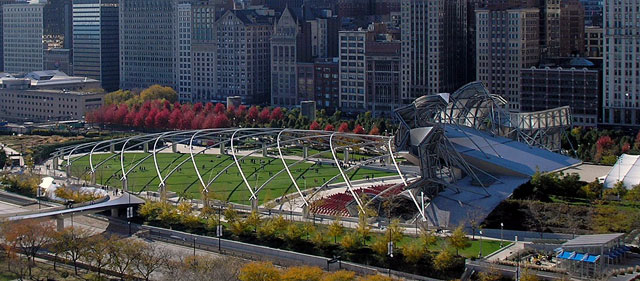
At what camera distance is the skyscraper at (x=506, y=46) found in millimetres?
145250

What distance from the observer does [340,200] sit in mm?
88750

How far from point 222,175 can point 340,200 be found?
54.7 ft

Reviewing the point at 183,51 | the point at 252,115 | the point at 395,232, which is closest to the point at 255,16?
the point at 183,51

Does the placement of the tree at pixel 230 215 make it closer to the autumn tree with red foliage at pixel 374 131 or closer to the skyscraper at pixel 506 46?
the autumn tree with red foliage at pixel 374 131

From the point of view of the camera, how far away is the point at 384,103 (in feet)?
512

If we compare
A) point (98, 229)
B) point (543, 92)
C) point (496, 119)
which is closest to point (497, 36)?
point (543, 92)

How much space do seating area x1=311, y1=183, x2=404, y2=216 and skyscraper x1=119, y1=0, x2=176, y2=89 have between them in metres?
99.0

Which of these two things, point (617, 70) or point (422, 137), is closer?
point (422, 137)

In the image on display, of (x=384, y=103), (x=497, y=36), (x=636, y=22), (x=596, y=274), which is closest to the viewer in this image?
(x=596, y=274)

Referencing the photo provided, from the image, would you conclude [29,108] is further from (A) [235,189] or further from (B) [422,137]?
(B) [422,137]

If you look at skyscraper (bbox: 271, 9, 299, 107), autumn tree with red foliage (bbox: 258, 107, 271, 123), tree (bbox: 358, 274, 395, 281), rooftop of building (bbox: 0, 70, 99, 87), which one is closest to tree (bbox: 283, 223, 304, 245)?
tree (bbox: 358, 274, 395, 281)

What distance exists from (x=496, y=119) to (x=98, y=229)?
36.8 metres

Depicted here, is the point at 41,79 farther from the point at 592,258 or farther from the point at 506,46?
the point at 592,258

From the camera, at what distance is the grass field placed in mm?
95875
